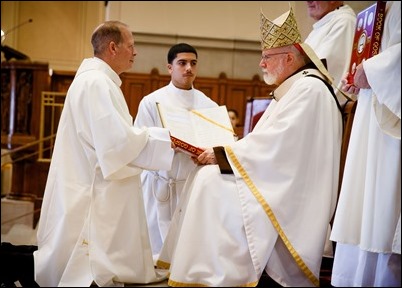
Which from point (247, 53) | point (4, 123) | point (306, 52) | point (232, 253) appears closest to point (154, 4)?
point (247, 53)

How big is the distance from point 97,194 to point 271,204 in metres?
0.97

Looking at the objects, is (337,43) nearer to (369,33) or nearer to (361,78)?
(369,33)

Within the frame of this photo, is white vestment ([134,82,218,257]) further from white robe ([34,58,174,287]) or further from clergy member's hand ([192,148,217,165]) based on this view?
white robe ([34,58,174,287])

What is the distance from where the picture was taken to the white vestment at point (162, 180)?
396cm

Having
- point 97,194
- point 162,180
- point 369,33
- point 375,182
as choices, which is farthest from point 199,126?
point 375,182

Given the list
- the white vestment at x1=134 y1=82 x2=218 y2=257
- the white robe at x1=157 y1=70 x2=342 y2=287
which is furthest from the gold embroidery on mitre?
the white vestment at x1=134 y1=82 x2=218 y2=257

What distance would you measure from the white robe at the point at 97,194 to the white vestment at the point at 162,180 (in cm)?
57

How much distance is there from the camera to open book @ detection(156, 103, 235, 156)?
11.7ft

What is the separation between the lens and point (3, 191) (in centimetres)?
1061

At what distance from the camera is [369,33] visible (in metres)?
3.01

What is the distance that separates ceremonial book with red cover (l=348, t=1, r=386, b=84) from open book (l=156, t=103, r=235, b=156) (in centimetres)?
93

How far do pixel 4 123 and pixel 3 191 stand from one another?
8.89 feet

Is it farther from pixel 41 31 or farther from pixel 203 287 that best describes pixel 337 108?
pixel 41 31

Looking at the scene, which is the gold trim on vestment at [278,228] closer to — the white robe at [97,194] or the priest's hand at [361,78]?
the white robe at [97,194]
